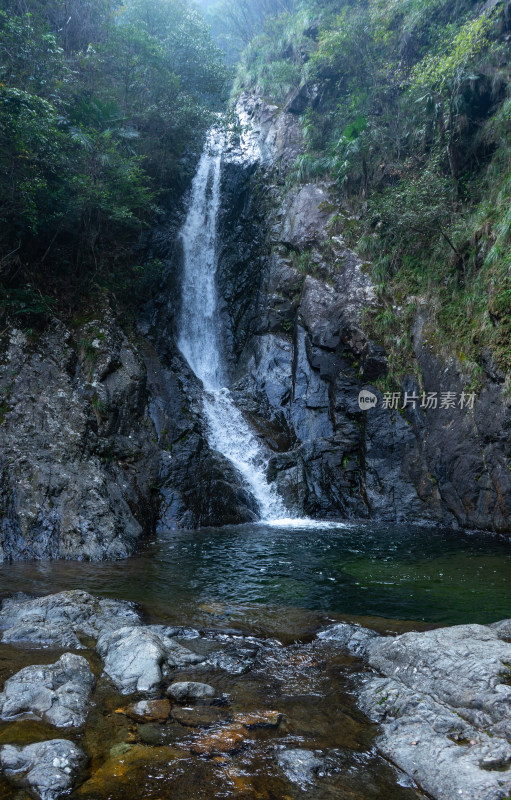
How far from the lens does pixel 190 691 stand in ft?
12.0

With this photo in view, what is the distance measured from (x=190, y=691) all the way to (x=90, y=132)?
1424cm

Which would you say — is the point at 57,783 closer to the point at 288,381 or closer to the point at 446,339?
the point at 446,339

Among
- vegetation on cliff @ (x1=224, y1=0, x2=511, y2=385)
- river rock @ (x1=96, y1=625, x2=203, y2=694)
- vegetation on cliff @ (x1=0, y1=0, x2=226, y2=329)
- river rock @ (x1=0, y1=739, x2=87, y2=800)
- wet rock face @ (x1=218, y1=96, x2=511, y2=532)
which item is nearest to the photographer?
river rock @ (x1=0, y1=739, x2=87, y2=800)

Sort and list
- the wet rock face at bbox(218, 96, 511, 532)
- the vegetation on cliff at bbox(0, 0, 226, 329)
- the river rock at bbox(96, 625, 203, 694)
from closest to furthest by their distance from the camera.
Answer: the river rock at bbox(96, 625, 203, 694) → the vegetation on cliff at bbox(0, 0, 226, 329) → the wet rock face at bbox(218, 96, 511, 532)

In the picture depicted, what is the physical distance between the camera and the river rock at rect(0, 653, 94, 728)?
3.32 meters

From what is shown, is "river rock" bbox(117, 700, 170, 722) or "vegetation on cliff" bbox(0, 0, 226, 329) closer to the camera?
"river rock" bbox(117, 700, 170, 722)

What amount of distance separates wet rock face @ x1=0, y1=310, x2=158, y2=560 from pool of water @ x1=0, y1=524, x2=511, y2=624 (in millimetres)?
680

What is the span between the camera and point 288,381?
50.1ft

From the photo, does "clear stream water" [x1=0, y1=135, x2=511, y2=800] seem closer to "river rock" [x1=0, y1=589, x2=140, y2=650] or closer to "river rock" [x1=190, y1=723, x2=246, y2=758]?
"river rock" [x1=190, y1=723, x2=246, y2=758]

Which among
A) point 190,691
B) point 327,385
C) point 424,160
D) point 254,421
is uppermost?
point 424,160

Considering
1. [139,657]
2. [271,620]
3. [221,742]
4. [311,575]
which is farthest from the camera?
[311,575]

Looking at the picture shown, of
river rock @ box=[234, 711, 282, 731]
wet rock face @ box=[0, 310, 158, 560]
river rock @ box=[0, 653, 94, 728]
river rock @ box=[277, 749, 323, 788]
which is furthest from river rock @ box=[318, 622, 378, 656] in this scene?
wet rock face @ box=[0, 310, 158, 560]

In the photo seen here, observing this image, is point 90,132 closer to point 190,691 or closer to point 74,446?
point 74,446

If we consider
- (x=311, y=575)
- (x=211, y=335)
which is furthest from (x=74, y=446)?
(x=211, y=335)
